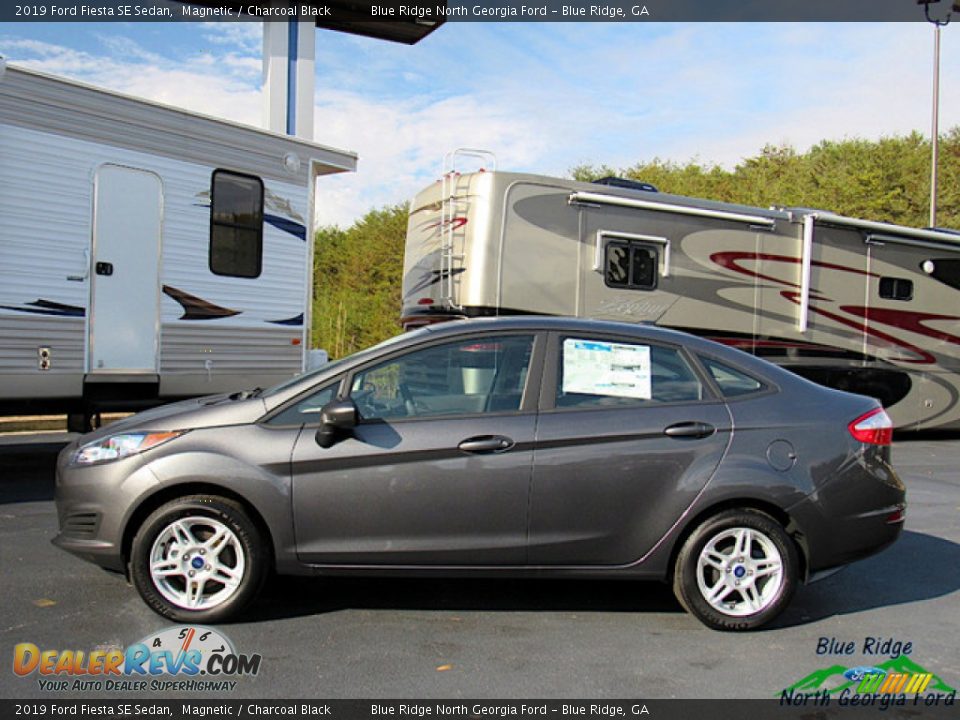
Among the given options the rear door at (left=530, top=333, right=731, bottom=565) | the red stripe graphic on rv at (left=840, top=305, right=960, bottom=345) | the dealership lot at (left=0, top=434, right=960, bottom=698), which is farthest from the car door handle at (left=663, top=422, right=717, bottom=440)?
the red stripe graphic on rv at (left=840, top=305, right=960, bottom=345)

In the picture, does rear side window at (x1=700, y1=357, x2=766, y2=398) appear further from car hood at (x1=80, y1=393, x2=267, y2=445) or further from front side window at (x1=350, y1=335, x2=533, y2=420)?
car hood at (x1=80, y1=393, x2=267, y2=445)

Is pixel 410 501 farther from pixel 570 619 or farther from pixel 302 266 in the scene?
pixel 302 266

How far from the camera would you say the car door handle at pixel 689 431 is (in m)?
4.61

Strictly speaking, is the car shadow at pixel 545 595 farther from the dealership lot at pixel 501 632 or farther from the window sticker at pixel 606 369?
the window sticker at pixel 606 369

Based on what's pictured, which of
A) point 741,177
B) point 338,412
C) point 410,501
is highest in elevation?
point 741,177

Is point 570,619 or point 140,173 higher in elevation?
point 140,173

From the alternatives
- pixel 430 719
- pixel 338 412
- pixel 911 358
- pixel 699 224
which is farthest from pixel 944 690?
pixel 911 358

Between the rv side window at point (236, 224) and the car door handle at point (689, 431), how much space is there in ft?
17.9

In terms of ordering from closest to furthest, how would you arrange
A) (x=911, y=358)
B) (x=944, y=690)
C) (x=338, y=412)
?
1. (x=944, y=690)
2. (x=338, y=412)
3. (x=911, y=358)

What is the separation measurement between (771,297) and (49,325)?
28.5 feet

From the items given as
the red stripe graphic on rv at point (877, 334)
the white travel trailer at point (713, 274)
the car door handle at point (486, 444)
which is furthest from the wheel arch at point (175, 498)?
the red stripe graphic on rv at point (877, 334)

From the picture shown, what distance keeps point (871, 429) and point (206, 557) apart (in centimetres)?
353

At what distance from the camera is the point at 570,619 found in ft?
15.6

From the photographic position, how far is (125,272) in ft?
25.7
